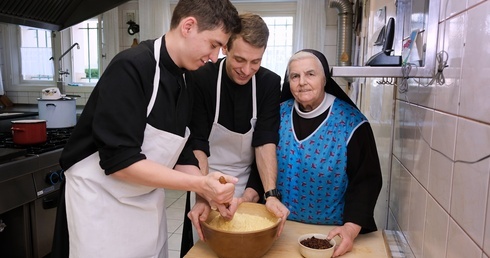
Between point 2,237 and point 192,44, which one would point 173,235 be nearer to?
point 2,237

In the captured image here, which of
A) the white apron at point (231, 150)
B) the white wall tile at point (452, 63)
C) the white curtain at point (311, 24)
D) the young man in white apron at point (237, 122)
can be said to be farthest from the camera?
the white curtain at point (311, 24)

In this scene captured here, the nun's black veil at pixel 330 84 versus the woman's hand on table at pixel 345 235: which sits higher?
the nun's black veil at pixel 330 84

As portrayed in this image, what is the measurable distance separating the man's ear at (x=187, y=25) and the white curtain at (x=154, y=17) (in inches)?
134

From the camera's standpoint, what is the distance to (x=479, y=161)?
2.23ft

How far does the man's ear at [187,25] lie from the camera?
3.37 feet

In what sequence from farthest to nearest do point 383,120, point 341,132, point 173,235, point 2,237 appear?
point 173,235 < point 2,237 < point 383,120 < point 341,132

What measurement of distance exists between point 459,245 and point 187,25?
0.80m

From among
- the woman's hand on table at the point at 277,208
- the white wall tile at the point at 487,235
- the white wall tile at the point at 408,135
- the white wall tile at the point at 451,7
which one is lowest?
the woman's hand on table at the point at 277,208

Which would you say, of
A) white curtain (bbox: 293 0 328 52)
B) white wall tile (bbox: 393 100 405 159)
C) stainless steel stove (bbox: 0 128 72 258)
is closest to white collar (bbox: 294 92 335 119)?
white wall tile (bbox: 393 100 405 159)

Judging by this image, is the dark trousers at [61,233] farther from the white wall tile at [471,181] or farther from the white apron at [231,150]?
the white wall tile at [471,181]

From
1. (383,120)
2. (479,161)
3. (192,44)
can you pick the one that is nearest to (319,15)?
(383,120)

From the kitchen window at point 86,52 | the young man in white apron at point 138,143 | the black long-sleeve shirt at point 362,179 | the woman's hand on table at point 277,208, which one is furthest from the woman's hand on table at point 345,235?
the kitchen window at point 86,52

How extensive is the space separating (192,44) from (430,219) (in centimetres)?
74

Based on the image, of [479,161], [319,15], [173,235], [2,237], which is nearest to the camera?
[479,161]
